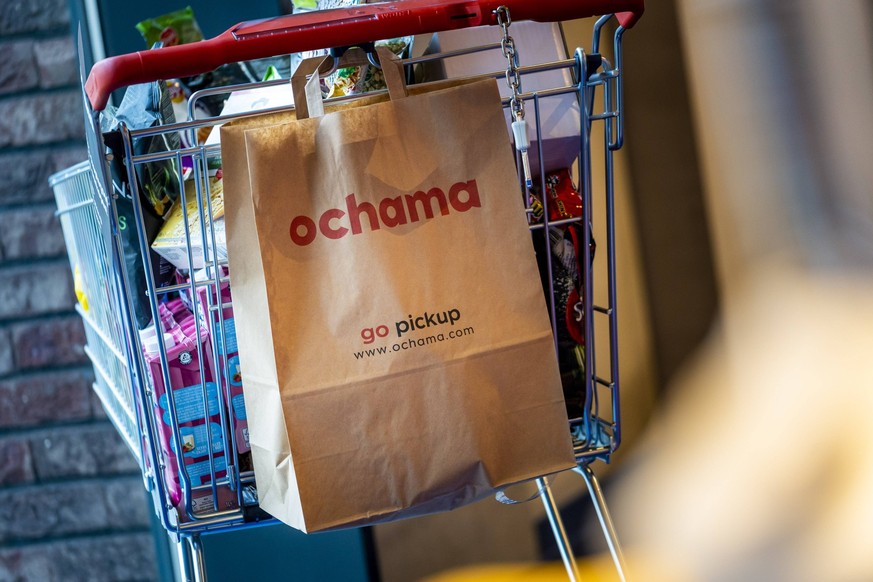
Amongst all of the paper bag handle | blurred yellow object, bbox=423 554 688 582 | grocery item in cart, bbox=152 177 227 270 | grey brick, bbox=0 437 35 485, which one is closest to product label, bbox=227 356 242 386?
grocery item in cart, bbox=152 177 227 270

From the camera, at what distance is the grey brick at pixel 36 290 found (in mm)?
1642

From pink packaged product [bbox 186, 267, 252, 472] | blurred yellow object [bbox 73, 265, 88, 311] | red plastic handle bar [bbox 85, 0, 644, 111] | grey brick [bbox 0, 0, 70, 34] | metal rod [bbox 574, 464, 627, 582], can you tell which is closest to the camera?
red plastic handle bar [bbox 85, 0, 644, 111]

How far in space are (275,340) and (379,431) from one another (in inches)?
5.1

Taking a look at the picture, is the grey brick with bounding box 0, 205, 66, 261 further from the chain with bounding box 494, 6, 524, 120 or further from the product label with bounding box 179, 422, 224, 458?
the chain with bounding box 494, 6, 524, 120

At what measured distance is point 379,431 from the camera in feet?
2.45

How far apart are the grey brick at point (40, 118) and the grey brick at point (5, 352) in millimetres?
385

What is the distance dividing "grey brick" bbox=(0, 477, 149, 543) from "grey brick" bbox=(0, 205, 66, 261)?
19.1 inches

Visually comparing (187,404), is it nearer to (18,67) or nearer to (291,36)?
(291,36)

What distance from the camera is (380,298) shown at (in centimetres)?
75

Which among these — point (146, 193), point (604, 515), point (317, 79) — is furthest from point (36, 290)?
point (604, 515)

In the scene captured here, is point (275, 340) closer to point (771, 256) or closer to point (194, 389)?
point (194, 389)

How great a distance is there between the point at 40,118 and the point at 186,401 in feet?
3.39

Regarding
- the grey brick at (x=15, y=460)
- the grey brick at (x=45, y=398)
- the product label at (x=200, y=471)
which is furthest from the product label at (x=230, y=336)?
the grey brick at (x=15, y=460)

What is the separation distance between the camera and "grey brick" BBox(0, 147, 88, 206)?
5.31ft
